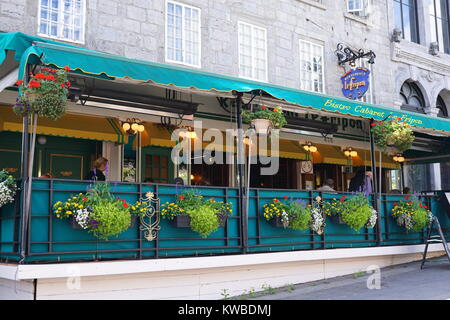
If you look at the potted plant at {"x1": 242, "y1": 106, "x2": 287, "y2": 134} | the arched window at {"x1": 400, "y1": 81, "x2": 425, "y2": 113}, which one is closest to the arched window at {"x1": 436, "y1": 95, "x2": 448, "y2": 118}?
the arched window at {"x1": 400, "y1": 81, "x2": 425, "y2": 113}

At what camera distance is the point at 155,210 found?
7906mm

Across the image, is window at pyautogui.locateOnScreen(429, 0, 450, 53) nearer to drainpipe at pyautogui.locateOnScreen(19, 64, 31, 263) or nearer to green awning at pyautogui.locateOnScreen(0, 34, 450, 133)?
green awning at pyautogui.locateOnScreen(0, 34, 450, 133)

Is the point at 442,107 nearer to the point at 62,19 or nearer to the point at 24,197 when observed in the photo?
the point at 62,19

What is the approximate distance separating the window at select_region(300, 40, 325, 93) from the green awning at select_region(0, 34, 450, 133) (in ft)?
14.9

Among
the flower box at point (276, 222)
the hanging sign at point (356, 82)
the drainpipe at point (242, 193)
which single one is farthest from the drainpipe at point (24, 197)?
the hanging sign at point (356, 82)

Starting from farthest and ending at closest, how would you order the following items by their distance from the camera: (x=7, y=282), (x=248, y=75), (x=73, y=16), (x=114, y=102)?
(x=248, y=75) < (x=73, y=16) < (x=114, y=102) < (x=7, y=282)

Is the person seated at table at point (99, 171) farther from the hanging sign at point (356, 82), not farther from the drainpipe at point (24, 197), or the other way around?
the hanging sign at point (356, 82)

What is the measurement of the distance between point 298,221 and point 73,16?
6265mm

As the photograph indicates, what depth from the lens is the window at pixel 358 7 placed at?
16.6 metres

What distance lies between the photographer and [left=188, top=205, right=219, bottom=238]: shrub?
793cm

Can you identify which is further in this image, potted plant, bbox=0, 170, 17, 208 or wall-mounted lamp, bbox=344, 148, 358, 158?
wall-mounted lamp, bbox=344, 148, 358, 158
